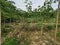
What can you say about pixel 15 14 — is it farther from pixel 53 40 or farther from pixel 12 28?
pixel 53 40

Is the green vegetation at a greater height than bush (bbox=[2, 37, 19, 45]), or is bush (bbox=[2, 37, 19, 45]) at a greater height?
the green vegetation

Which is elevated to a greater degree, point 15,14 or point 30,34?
point 15,14

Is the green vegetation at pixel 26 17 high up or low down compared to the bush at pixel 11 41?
up

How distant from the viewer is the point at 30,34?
37.3 ft

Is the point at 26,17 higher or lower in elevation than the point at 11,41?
higher

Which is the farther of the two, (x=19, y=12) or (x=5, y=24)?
(x=5, y=24)

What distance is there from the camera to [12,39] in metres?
10.9

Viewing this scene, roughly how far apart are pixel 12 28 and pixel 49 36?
2.06m

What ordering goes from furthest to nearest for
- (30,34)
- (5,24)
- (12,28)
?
(5,24) → (12,28) → (30,34)

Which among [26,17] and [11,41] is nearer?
[11,41]

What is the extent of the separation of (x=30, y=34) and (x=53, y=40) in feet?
4.03

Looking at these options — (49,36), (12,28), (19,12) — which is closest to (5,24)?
(12,28)

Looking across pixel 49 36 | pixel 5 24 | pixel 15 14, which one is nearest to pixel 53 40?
pixel 49 36

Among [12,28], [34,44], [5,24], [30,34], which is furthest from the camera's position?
[5,24]
